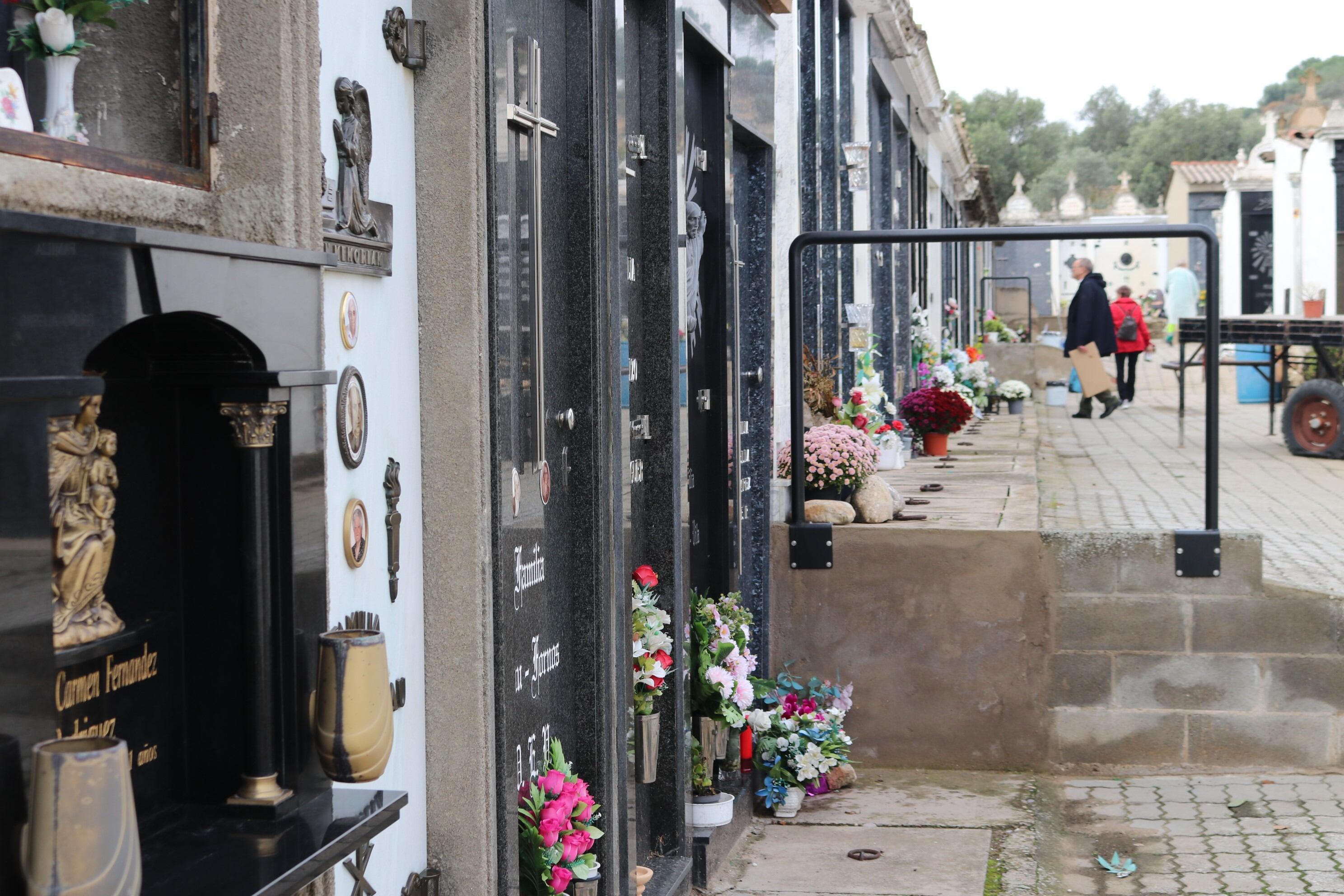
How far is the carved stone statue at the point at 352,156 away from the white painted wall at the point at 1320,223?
20284mm

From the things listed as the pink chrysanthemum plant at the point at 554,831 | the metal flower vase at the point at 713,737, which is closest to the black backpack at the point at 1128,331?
the metal flower vase at the point at 713,737

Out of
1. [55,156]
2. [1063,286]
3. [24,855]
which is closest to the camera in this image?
[24,855]

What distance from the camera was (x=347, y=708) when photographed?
240 cm

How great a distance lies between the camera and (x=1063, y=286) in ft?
142

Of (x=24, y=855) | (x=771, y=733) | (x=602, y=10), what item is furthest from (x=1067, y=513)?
(x=24, y=855)

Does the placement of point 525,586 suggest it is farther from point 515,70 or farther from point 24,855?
point 24,855

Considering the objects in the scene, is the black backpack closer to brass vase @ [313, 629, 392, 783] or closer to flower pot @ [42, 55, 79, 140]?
brass vase @ [313, 629, 392, 783]

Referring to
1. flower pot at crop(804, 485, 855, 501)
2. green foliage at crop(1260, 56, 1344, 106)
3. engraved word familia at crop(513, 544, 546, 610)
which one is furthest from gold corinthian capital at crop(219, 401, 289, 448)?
green foliage at crop(1260, 56, 1344, 106)

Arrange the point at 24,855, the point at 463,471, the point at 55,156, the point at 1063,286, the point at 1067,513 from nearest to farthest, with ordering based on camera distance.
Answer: the point at 24,855 < the point at 55,156 < the point at 463,471 < the point at 1067,513 < the point at 1063,286

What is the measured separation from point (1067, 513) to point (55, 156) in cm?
800

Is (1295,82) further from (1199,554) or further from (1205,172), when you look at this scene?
A: (1199,554)

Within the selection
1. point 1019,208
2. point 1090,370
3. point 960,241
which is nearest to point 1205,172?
point 1019,208

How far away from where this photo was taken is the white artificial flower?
1962mm

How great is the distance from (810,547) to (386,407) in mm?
3823
